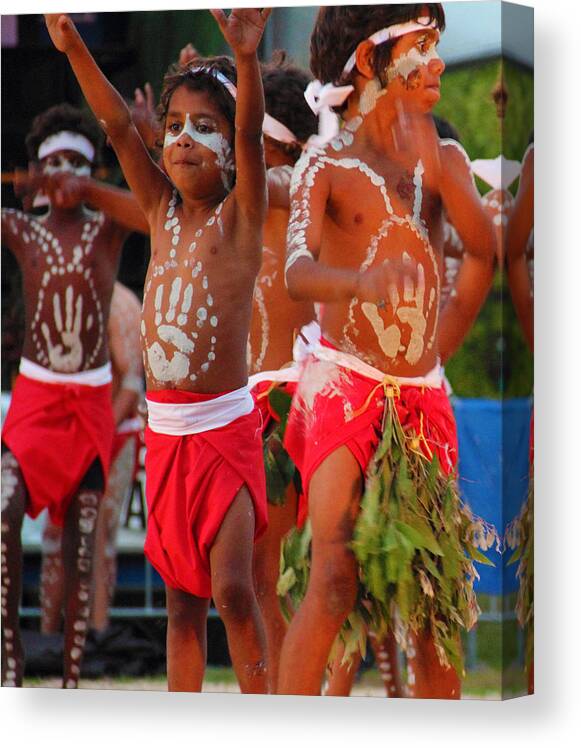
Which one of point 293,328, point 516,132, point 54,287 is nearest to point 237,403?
point 293,328

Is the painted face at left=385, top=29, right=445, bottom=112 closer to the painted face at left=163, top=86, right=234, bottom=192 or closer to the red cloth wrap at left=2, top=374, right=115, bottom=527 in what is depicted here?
the painted face at left=163, top=86, right=234, bottom=192

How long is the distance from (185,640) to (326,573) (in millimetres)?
472

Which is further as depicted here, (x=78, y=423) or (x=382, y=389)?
(x=78, y=423)

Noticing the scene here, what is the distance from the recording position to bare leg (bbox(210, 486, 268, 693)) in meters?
5.18

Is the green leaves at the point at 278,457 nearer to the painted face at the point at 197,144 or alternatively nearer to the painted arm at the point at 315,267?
the painted arm at the point at 315,267

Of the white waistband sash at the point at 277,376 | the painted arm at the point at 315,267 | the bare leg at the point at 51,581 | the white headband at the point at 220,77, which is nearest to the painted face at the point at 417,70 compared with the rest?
the painted arm at the point at 315,267

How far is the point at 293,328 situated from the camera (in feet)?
17.0

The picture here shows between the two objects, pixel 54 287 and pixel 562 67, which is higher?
pixel 562 67

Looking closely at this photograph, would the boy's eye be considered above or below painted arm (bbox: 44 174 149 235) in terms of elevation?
above

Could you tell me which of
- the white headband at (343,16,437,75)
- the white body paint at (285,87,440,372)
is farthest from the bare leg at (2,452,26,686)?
the white headband at (343,16,437,75)

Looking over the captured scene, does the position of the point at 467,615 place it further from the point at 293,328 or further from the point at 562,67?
the point at 562,67

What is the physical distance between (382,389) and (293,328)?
0.30 metres

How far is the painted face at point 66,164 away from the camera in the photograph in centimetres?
539

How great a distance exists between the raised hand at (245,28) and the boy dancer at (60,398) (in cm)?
54
